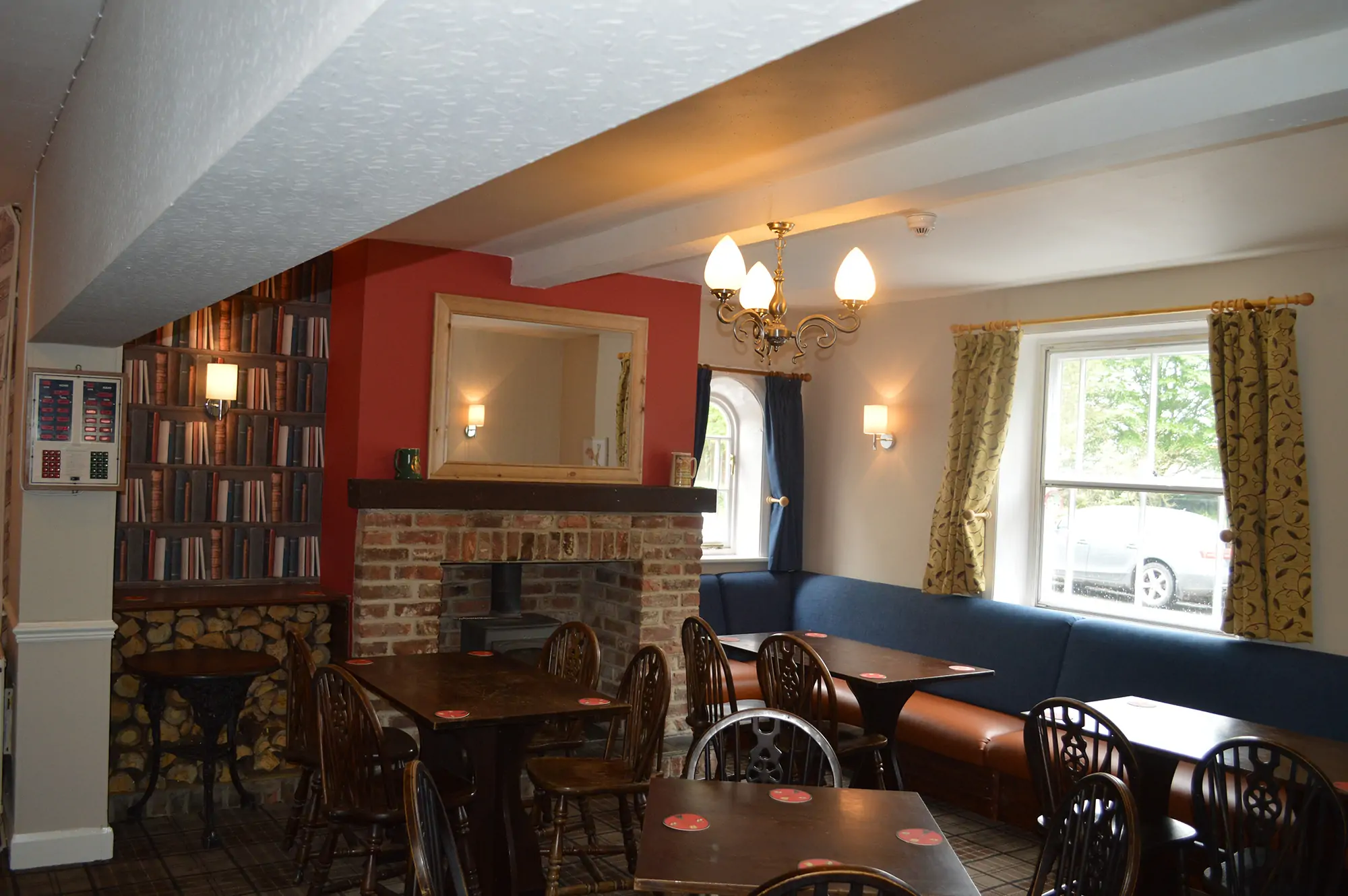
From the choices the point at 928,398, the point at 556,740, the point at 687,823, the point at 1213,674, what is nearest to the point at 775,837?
the point at 687,823

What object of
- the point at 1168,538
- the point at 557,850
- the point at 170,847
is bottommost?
the point at 170,847

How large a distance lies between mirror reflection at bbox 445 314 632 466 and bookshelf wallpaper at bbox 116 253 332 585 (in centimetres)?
76

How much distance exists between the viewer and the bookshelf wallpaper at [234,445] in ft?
16.0

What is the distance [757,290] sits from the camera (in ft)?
12.4

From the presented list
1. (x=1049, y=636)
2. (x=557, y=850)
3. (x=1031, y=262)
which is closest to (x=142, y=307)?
(x=557, y=850)

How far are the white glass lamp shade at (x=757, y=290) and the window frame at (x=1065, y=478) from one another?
2.44 metres

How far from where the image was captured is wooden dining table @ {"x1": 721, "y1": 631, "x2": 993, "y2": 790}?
14.0ft

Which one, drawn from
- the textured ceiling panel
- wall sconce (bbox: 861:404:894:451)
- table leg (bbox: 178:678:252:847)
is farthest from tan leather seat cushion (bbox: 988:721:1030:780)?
the textured ceiling panel

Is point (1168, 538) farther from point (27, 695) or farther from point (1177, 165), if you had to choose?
point (27, 695)

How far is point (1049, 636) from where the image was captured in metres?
5.30

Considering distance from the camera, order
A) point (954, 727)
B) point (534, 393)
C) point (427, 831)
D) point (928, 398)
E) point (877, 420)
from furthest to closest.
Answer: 1. point (877, 420)
2. point (928, 398)
3. point (534, 393)
4. point (954, 727)
5. point (427, 831)

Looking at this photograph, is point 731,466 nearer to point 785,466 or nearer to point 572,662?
point 785,466

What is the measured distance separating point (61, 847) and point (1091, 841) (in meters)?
3.46

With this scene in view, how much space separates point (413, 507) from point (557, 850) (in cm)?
184
